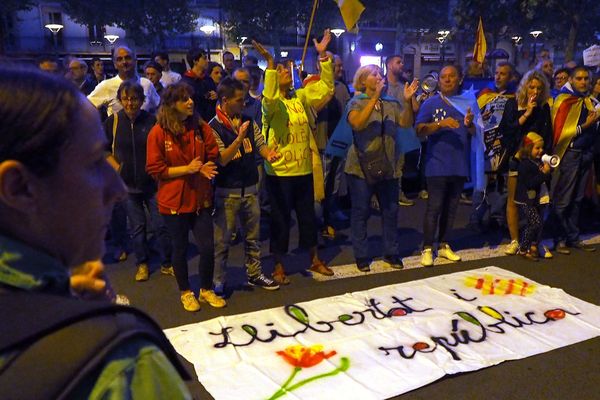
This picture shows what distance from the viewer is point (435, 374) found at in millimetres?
3318

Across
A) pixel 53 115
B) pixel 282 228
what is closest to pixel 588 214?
pixel 282 228

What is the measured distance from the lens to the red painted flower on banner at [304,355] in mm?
3430

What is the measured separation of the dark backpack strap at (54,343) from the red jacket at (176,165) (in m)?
3.47

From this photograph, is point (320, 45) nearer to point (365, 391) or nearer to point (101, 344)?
point (365, 391)

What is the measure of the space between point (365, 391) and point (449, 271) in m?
2.37

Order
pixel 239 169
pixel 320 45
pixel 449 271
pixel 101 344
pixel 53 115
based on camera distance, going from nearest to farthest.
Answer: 1. pixel 101 344
2. pixel 53 115
3. pixel 239 169
4. pixel 320 45
5. pixel 449 271

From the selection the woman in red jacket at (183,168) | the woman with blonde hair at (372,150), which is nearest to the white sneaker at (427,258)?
the woman with blonde hair at (372,150)

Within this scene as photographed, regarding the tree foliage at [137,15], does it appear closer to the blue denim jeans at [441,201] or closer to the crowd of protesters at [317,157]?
the crowd of protesters at [317,157]

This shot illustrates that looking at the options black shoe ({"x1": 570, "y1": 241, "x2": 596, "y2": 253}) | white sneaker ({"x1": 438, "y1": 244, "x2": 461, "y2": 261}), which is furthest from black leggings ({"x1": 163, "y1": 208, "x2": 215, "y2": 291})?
black shoe ({"x1": 570, "y1": 241, "x2": 596, "y2": 253})

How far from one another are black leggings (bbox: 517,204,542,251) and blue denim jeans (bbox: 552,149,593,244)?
19.2 inches

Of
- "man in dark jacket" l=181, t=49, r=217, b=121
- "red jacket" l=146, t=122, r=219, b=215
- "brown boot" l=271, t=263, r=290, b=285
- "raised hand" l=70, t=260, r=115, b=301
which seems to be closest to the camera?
"raised hand" l=70, t=260, r=115, b=301

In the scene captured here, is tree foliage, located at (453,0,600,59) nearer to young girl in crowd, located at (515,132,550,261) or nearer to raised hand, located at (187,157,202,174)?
young girl in crowd, located at (515,132,550,261)

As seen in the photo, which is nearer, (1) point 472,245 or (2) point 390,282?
(2) point 390,282

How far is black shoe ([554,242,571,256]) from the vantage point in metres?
5.71
